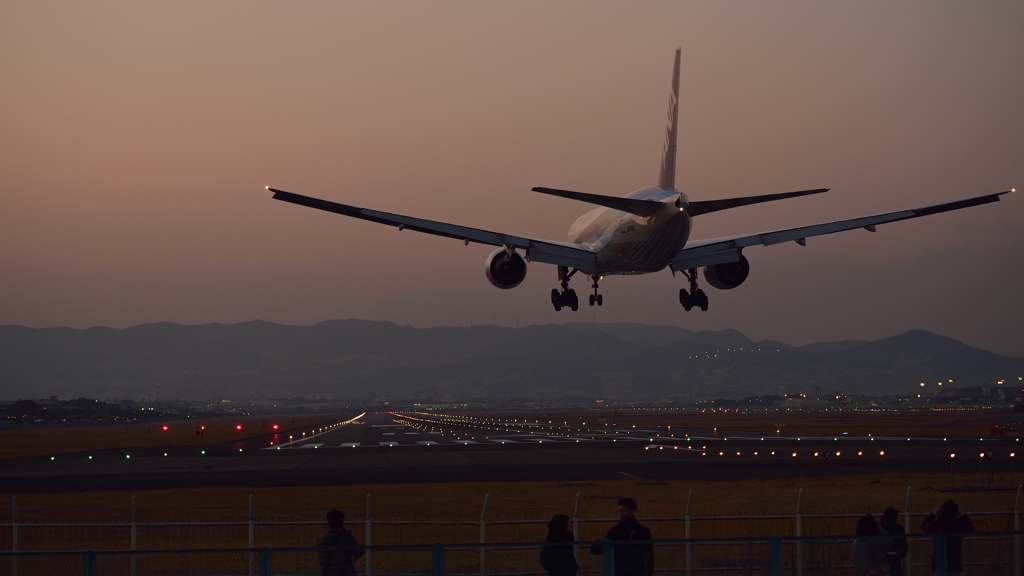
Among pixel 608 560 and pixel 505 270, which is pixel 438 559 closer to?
→ pixel 608 560

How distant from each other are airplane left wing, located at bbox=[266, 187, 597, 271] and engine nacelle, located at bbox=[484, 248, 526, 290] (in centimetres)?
68

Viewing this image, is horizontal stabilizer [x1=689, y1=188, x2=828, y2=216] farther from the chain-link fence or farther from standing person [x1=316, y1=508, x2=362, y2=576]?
standing person [x1=316, y1=508, x2=362, y2=576]

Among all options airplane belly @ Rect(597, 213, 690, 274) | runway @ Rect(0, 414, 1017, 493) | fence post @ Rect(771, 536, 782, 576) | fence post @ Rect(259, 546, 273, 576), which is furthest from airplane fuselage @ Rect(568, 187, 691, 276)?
fence post @ Rect(259, 546, 273, 576)

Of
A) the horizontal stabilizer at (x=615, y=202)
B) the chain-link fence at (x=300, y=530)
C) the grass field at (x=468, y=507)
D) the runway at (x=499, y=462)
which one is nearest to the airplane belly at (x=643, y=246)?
the horizontal stabilizer at (x=615, y=202)

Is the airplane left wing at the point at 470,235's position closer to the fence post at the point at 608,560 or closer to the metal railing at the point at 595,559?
the metal railing at the point at 595,559

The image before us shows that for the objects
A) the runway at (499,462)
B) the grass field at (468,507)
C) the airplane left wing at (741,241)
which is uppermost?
the airplane left wing at (741,241)

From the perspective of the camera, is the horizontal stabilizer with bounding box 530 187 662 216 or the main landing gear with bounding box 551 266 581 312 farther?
the main landing gear with bounding box 551 266 581 312

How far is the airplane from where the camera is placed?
131 ft

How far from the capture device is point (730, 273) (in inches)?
1812

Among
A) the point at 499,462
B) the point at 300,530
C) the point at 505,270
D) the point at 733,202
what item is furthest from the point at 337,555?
the point at 499,462

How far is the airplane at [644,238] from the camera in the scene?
39.8 meters

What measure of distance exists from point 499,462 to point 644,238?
31.4 metres

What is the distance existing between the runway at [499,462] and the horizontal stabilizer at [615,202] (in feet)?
65.1

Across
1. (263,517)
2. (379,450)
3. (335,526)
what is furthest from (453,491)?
(379,450)
